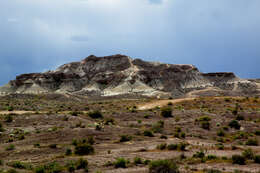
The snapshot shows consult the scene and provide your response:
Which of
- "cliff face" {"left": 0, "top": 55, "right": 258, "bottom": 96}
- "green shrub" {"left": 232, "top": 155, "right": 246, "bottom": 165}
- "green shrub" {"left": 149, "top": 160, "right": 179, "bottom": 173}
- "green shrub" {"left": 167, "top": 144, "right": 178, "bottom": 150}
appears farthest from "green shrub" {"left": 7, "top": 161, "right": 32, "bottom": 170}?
"cliff face" {"left": 0, "top": 55, "right": 258, "bottom": 96}

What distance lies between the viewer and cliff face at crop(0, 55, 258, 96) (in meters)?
123

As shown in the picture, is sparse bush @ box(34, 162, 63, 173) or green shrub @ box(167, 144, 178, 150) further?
green shrub @ box(167, 144, 178, 150)

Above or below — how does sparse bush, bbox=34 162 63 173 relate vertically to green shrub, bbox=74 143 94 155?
below

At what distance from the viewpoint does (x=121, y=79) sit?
12912cm

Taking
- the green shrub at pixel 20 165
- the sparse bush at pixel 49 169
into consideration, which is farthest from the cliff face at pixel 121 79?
the sparse bush at pixel 49 169

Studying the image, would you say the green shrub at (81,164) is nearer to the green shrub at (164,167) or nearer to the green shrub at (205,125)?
the green shrub at (164,167)

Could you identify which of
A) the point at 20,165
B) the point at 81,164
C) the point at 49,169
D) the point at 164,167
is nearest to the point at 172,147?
the point at 164,167

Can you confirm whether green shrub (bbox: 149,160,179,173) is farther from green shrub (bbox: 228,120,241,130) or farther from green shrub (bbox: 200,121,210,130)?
green shrub (bbox: 228,120,241,130)

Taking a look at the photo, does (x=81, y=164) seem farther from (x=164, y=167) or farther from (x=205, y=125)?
(x=205, y=125)

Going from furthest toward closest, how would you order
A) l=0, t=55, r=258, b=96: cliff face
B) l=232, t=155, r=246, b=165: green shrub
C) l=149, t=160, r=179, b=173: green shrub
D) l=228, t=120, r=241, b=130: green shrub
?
l=0, t=55, r=258, b=96: cliff face → l=228, t=120, r=241, b=130: green shrub → l=232, t=155, r=246, b=165: green shrub → l=149, t=160, r=179, b=173: green shrub

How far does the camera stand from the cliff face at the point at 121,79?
122688 millimetres

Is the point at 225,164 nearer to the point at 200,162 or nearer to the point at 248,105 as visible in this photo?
Answer: the point at 200,162

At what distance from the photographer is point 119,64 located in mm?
146875

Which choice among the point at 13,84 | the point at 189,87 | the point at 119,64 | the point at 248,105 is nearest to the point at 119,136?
the point at 248,105
